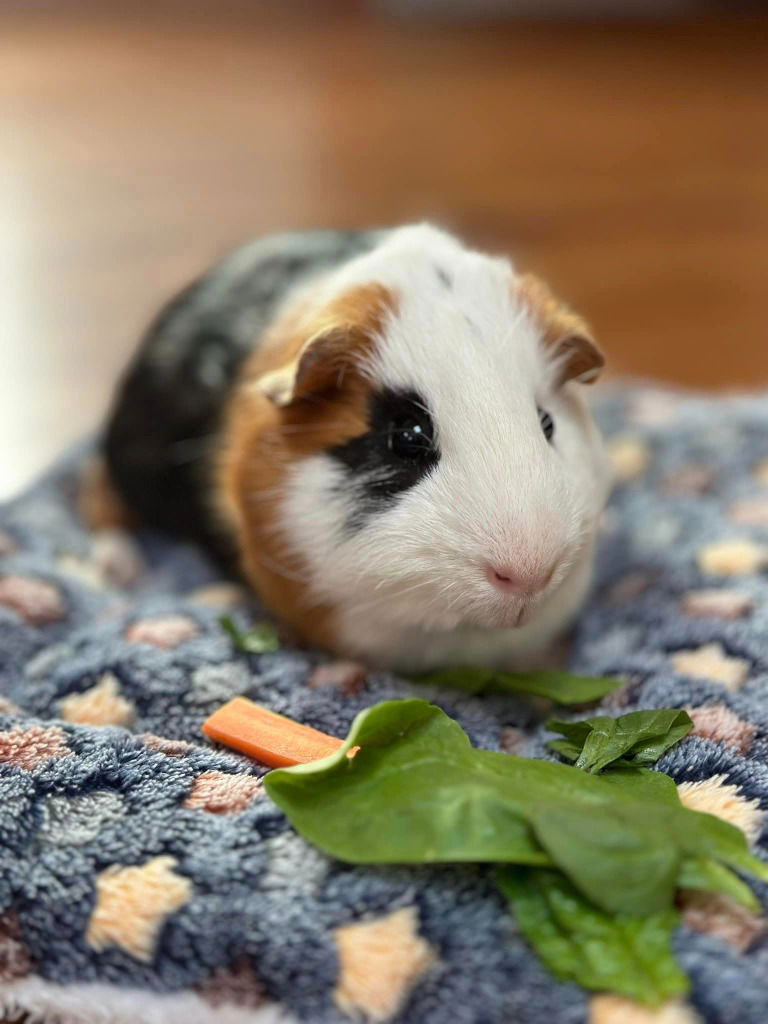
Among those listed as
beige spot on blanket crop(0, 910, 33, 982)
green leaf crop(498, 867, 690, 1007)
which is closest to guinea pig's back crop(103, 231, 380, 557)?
beige spot on blanket crop(0, 910, 33, 982)

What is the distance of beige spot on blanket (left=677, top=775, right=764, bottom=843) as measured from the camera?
1.16 m

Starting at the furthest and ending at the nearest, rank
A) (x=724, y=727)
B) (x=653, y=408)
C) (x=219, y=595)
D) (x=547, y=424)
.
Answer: (x=653, y=408) → (x=219, y=595) → (x=547, y=424) → (x=724, y=727)

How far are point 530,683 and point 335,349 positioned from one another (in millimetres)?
541

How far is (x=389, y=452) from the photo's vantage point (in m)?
1.39

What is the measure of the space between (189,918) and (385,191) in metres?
3.12

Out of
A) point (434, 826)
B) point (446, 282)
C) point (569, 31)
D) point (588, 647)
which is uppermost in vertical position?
point (569, 31)

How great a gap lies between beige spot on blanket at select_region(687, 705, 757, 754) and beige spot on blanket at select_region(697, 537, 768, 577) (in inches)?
17.5

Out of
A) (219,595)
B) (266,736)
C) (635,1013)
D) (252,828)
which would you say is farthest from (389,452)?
(635,1013)

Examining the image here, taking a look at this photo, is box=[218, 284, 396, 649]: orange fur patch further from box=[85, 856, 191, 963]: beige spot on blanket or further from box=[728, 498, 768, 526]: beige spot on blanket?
box=[728, 498, 768, 526]: beige spot on blanket

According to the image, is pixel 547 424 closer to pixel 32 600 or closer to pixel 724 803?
pixel 724 803

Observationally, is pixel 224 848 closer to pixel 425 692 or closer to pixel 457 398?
pixel 425 692

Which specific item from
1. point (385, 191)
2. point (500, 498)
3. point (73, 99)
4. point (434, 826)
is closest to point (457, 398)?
point (500, 498)

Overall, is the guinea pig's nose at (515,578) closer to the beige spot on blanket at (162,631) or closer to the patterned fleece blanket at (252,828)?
the patterned fleece blanket at (252,828)

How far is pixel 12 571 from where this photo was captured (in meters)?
1.79
